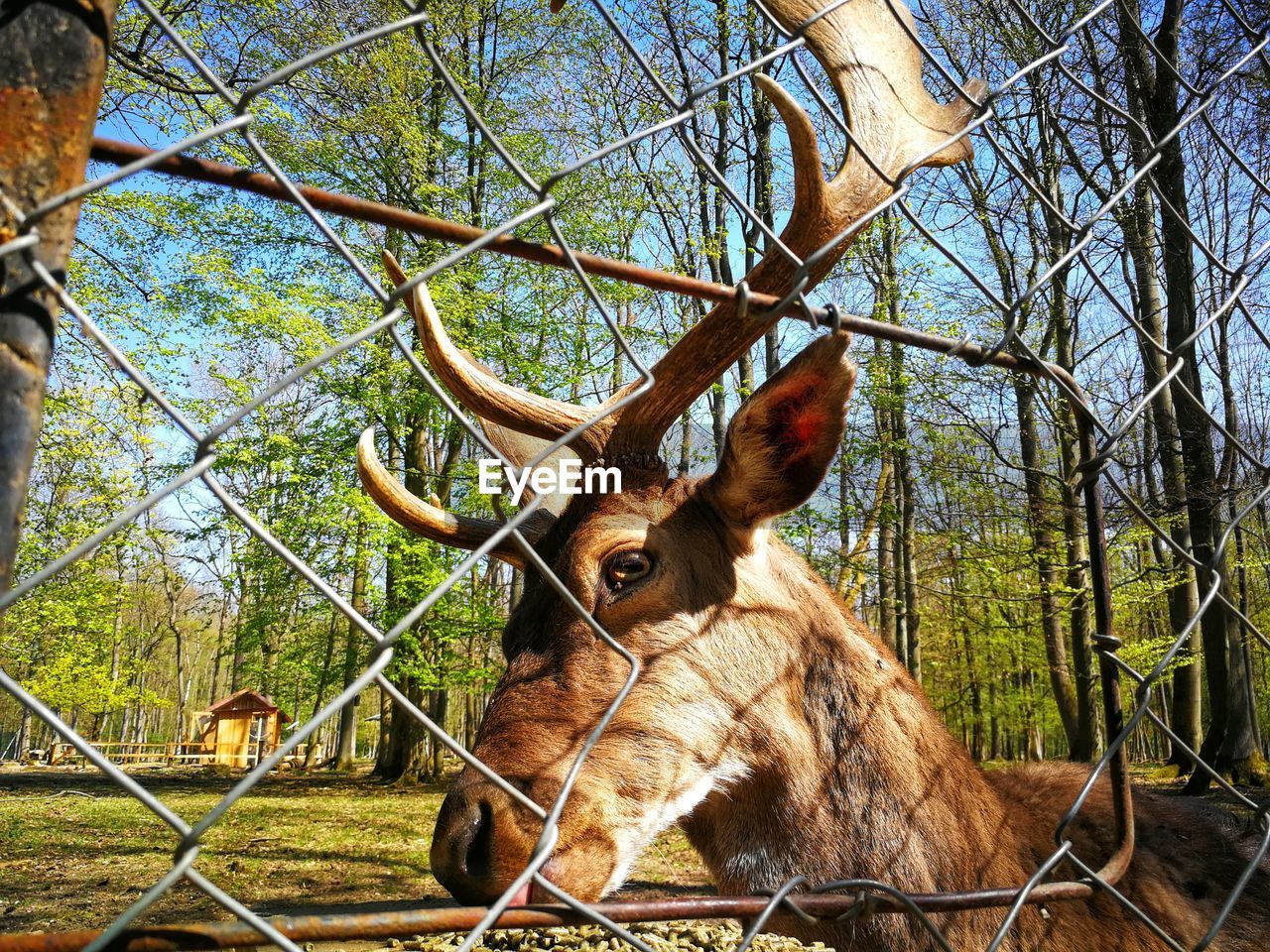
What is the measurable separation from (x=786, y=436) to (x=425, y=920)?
1.52 metres

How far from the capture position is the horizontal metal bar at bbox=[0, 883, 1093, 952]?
0.83 meters

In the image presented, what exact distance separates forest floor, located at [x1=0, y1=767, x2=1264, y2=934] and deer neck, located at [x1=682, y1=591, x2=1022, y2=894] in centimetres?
217

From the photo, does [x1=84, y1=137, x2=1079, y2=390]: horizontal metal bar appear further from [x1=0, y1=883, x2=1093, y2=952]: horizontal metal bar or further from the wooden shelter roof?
the wooden shelter roof

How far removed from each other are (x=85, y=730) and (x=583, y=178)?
122 ft

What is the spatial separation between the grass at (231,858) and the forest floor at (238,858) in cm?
1

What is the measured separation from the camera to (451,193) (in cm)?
1580

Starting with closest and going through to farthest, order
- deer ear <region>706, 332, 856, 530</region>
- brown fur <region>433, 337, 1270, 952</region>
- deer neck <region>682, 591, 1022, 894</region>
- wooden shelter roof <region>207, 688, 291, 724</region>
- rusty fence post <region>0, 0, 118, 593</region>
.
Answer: rusty fence post <region>0, 0, 118, 593</region> → deer ear <region>706, 332, 856, 530</region> → brown fur <region>433, 337, 1270, 952</region> → deer neck <region>682, 591, 1022, 894</region> → wooden shelter roof <region>207, 688, 291, 724</region>

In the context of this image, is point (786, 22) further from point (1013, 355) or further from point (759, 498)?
point (759, 498)

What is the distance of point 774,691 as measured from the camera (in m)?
2.34

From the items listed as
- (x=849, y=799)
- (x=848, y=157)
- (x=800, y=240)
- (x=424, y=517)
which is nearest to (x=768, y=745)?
(x=849, y=799)

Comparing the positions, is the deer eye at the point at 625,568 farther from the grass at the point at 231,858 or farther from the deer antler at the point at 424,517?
the grass at the point at 231,858

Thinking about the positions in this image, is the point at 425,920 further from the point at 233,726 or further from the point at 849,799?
the point at 233,726

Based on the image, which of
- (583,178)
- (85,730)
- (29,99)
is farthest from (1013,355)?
(85,730)

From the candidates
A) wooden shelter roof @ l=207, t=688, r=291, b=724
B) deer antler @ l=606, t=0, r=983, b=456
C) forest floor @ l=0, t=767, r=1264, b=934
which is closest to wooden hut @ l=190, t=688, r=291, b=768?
wooden shelter roof @ l=207, t=688, r=291, b=724
